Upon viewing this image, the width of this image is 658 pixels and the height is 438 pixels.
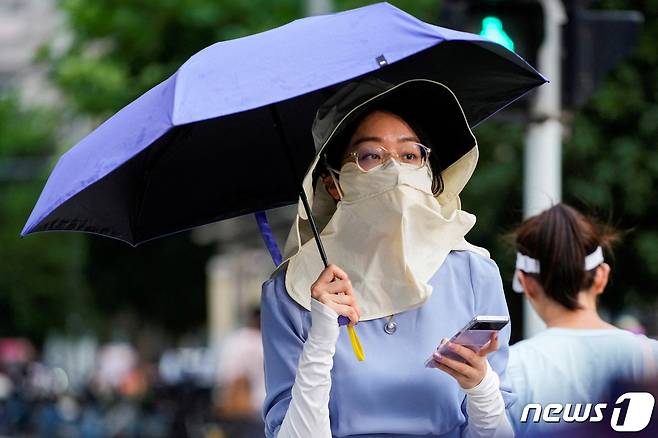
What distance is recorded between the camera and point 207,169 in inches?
160

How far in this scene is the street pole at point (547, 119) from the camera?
7.07 meters

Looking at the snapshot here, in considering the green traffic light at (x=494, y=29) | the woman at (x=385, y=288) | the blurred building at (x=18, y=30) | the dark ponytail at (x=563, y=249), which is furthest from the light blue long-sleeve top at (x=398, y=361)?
the blurred building at (x=18, y=30)

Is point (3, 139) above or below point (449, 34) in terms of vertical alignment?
below

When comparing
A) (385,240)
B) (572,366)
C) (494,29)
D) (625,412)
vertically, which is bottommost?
(572,366)

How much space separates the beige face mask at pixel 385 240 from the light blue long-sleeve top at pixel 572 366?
42 cm

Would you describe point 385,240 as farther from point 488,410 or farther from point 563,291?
point 563,291

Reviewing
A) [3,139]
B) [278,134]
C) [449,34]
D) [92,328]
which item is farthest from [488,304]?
[92,328]

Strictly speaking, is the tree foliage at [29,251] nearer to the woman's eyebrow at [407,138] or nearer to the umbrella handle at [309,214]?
the umbrella handle at [309,214]

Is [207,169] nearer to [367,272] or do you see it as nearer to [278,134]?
[278,134]

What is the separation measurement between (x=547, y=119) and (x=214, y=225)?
16.0 meters

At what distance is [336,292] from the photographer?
314cm

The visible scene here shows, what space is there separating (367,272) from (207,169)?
0.92m

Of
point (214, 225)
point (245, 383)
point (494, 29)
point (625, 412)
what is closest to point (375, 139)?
point (625, 412)

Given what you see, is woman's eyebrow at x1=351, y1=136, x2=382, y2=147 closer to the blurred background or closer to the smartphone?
the smartphone
